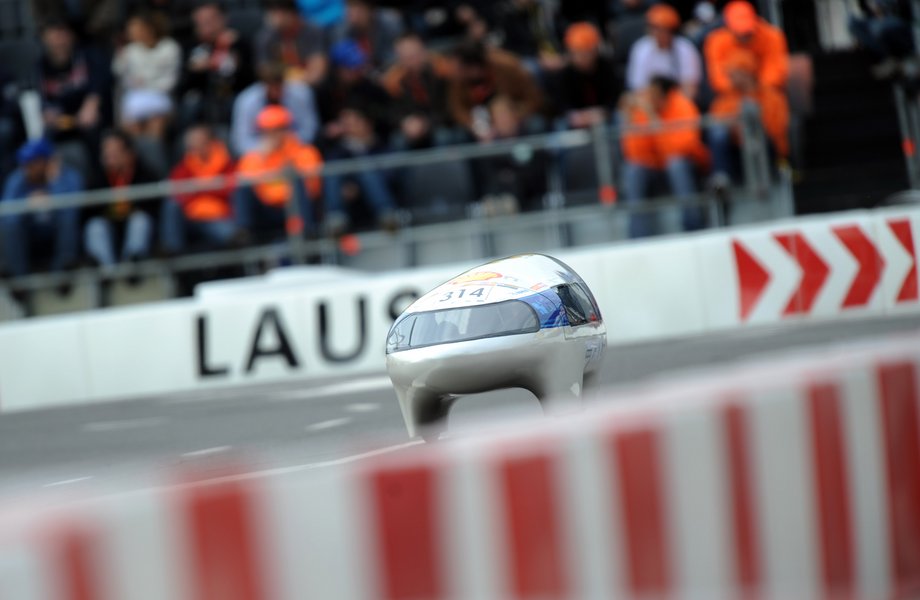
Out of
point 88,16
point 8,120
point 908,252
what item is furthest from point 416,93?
point 908,252

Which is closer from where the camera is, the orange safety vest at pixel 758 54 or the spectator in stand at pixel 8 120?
the orange safety vest at pixel 758 54

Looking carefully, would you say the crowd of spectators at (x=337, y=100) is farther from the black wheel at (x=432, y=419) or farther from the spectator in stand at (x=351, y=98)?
the black wheel at (x=432, y=419)

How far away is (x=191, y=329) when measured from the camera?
14891 mm

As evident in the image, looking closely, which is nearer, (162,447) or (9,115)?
(162,447)

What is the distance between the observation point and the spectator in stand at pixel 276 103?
53.9 feet

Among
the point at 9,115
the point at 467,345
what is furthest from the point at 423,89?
the point at 467,345

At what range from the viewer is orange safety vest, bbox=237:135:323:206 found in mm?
14891

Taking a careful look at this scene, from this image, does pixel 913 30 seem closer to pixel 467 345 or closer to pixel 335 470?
pixel 467 345

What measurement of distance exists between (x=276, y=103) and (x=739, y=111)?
4.45 m

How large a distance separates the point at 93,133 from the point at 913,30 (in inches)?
312

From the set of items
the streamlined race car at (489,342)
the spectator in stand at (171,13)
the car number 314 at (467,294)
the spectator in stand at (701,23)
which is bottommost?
the streamlined race car at (489,342)

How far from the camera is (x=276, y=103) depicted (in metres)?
16.4

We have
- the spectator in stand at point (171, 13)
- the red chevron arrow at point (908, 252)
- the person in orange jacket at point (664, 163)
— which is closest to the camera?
the red chevron arrow at point (908, 252)

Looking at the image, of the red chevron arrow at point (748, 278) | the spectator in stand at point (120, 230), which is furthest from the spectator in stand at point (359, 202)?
the red chevron arrow at point (748, 278)
